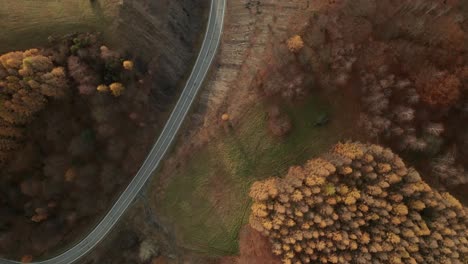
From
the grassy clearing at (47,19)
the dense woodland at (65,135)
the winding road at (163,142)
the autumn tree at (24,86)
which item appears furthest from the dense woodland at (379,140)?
the autumn tree at (24,86)

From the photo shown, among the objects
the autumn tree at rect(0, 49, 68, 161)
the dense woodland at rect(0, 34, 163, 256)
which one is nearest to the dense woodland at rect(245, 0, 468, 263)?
the dense woodland at rect(0, 34, 163, 256)

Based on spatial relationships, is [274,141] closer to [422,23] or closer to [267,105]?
[267,105]

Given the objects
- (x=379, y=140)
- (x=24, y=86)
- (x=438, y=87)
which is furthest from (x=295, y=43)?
(x=24, y=86)

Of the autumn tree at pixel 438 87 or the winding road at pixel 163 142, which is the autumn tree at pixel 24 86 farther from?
the autumn tree at pixel 438 87

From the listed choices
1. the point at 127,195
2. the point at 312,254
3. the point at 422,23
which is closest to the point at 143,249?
the point at 127,195

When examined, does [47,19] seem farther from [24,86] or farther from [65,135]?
[65,135]
